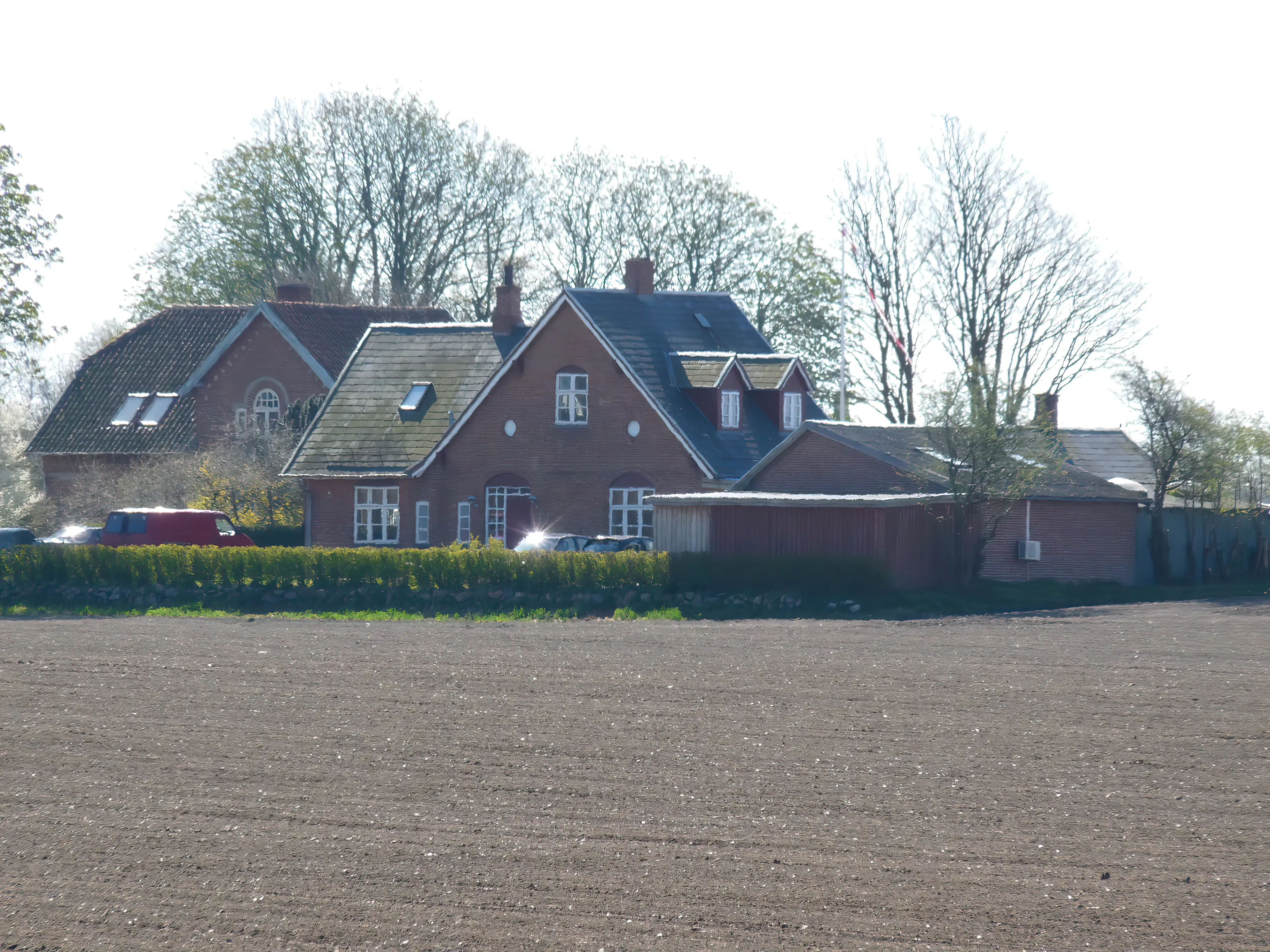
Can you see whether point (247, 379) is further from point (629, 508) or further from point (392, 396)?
point (629, 508)

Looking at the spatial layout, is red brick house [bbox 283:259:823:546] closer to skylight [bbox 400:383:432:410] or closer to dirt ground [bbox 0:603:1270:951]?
skylight [bbox 400:383:432:410]

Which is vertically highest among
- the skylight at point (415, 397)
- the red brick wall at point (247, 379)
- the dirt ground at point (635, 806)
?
the red brick wall at point (247, 379)

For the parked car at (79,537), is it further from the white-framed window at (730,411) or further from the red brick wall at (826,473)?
the red brick wall at (826,473)

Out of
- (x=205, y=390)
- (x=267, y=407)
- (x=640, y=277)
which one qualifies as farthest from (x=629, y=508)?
(x=205, y=390)

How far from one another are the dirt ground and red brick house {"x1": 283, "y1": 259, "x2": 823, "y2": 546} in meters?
20.4

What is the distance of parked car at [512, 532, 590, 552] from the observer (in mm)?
30328

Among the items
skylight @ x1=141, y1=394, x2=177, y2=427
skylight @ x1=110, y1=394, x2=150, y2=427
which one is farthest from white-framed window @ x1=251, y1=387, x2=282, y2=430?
skylight @ x1=110, y1=394, x2=150, y2=427

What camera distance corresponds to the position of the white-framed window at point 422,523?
3984 cm

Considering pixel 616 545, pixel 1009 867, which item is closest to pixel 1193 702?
pixel 1009 867

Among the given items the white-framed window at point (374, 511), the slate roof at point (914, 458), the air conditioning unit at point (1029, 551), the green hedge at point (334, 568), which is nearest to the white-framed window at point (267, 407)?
the white-framed window at point (374, 511)

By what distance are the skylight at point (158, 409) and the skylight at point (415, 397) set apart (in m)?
11.2

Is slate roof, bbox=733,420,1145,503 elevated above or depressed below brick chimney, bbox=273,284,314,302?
below

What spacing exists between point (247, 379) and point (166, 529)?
15.7 metres

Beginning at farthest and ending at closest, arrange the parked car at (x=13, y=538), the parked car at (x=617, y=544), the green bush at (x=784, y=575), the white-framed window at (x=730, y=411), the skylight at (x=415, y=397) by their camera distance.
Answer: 1. the skylight at (x=415, y=397)
2. the white-framed window at (x=730, y=411)
3. the parked car at (x=13, y=538)
4. the parked car at (x=617, y=544)
5. the green bush at (x=784, y=575)
